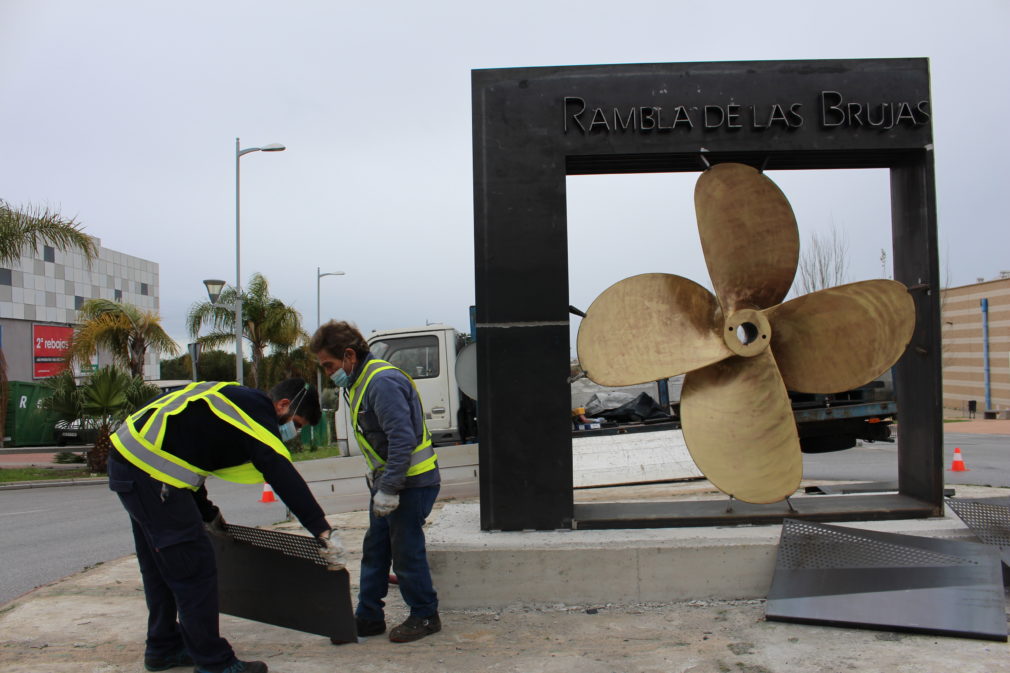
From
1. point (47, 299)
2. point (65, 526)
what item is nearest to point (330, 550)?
point (65, 526)

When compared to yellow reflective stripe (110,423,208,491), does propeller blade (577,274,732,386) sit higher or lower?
higher

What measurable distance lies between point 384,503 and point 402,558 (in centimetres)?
34

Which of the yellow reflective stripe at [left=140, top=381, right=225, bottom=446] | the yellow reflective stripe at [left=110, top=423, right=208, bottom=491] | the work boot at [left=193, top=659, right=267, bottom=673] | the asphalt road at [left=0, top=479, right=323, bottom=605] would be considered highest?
the yellow reflective stripe at [left=140, top=381, right=225, bottom=446]

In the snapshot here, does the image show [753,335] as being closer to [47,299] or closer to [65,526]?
[65,526]

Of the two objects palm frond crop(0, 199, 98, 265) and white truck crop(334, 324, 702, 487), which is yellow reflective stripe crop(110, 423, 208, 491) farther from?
palm frond crop(0, 199, 98, 265)

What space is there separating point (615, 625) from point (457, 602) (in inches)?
34.6

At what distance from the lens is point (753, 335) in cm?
465

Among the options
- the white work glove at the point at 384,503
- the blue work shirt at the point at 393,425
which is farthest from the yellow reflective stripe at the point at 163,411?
the white work glove at the point at 384,503

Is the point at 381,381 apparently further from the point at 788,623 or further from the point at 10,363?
the point at 10,363

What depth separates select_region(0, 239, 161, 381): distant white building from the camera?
37750 mm

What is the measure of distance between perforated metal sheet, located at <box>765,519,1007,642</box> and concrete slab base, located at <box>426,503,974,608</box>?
0.21 m

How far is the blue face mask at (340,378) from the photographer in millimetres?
4023

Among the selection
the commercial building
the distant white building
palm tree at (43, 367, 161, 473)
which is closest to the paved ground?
palm tree at (43, 367, 161, 473)

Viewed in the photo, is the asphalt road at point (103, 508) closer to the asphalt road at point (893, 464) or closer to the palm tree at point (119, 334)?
the asphalt road at point (893, 464)
